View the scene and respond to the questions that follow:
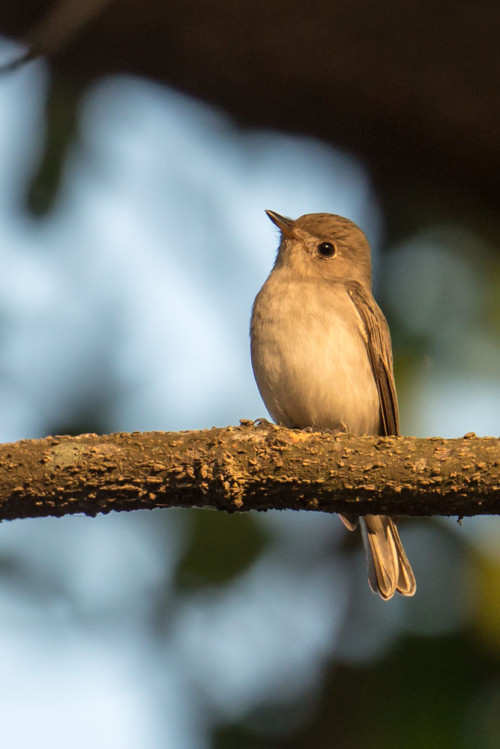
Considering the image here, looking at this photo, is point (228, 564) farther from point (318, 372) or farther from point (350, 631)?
point (318, 372)

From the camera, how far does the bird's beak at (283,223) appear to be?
6.18 m

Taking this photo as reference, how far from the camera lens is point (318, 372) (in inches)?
210

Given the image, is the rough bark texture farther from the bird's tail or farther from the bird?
the bird

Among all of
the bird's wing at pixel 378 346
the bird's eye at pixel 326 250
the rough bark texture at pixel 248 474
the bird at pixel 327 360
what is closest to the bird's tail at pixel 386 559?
the bird at pixel 327 360

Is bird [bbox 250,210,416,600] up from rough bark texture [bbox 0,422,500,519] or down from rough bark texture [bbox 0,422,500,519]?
up

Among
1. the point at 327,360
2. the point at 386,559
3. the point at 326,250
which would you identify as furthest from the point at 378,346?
the point at 386,559

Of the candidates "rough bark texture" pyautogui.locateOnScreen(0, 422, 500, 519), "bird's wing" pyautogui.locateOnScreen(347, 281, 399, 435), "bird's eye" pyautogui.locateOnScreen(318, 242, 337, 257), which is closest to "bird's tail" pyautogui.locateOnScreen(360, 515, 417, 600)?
"bird's wing" pyautogui.locateOnScreen(347, 281, 399, 435)

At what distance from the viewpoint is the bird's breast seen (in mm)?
5344

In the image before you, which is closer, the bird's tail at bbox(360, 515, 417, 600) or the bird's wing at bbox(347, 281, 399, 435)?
the bird's tail at bbox(360, 515, 417, 600)

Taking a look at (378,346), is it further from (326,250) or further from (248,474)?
(248,474)

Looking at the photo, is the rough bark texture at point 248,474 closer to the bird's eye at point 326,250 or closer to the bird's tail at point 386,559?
the bird's tail at point 386,559

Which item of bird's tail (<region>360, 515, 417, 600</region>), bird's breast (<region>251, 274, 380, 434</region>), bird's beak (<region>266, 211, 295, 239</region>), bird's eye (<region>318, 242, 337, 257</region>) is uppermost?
bird's beak (<region>266, 211, 295, 239</region>)

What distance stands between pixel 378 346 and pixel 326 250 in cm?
87

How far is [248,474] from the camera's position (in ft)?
11.5
